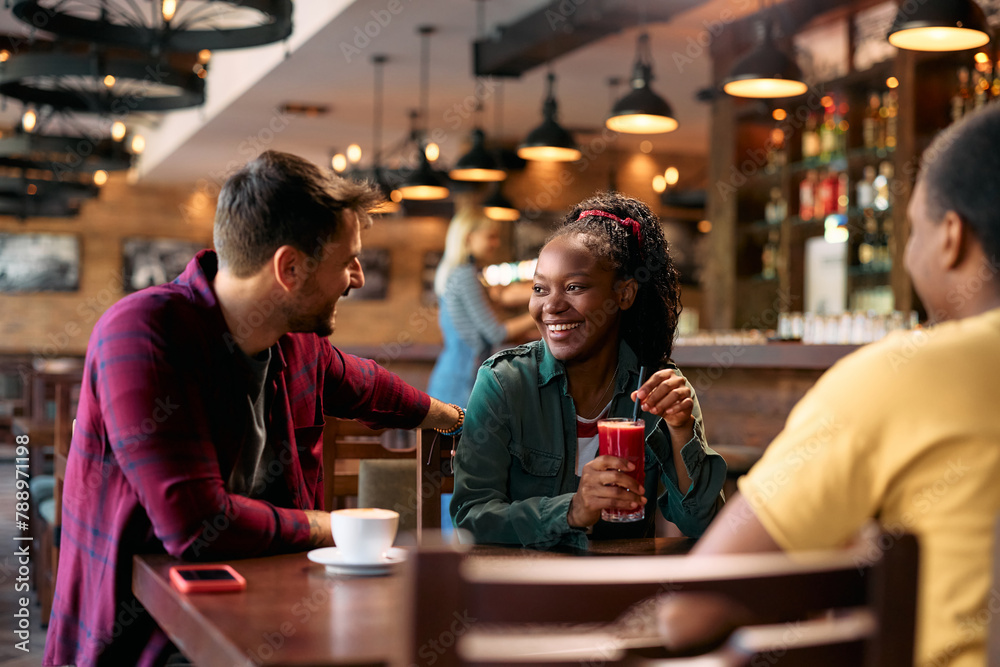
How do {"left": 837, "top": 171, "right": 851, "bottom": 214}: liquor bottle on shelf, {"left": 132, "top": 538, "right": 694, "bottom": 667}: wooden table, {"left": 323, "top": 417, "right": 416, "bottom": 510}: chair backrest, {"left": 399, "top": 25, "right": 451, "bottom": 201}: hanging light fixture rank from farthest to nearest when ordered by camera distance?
1. {"left": 399, "top": 25, "right": 451, "bottom": 201}: hanging light fixture
2. {"left": 837, "top": 171, "right": 851, "bottom": 214}: liquor bottle on shelf
3. {"left": 323, "top": 417, "right": 416, "bottom": 510}: chair backrest
4. {"left": 132, "top": 538, "right": 694, "bottom": 667}: wooden table

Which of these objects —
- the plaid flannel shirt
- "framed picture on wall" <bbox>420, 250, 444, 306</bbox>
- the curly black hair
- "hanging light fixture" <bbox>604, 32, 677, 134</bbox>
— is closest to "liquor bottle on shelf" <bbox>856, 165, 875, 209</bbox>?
"hanging light fixture" <bbox>604, 32, 677, 134</bbox>

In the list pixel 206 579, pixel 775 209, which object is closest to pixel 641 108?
pixel 775 209

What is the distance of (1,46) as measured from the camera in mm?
6211

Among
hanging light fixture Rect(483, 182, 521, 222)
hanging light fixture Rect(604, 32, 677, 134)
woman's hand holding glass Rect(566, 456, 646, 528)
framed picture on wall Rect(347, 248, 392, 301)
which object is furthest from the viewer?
framed picture on wall Rect(347, 248, 392, 301)

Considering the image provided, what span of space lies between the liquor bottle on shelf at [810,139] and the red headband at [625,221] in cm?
487

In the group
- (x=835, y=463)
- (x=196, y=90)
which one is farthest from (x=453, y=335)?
(x=835, y=463)

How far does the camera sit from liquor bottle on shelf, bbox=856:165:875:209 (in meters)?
5.91

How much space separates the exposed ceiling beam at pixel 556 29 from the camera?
562 cm

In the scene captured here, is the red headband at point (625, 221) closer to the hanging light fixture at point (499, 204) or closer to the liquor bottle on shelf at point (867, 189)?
the liquor bottle on shelf at point (867, 189)

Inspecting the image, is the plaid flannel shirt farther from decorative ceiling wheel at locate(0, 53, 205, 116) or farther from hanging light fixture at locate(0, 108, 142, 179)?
hanging light fixture at locate(0, 108, 142, 179)

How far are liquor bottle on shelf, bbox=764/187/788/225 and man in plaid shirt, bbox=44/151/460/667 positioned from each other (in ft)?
17.8

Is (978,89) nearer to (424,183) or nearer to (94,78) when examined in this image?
(424,183)

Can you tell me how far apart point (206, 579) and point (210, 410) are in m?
0.37

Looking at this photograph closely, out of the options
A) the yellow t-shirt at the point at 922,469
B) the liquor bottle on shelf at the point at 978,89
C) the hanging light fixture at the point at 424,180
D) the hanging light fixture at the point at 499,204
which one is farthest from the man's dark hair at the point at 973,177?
the hanging light fixture at the point at 499,204
